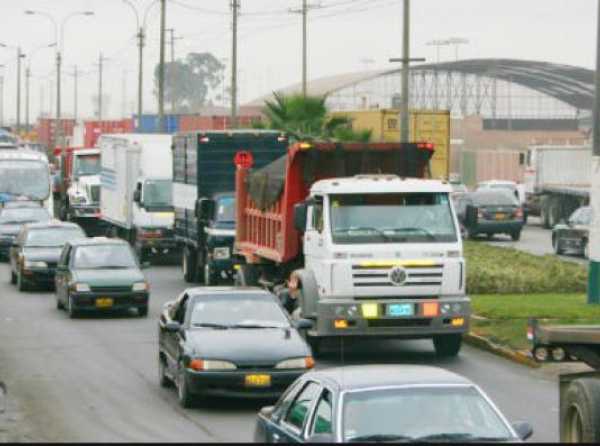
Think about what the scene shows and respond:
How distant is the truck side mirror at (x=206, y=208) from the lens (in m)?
39.4

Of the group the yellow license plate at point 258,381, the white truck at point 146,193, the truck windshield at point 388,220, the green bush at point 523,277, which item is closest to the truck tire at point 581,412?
the yellow license plate at point 258,381

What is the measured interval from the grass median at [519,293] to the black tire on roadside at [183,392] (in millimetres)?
7409

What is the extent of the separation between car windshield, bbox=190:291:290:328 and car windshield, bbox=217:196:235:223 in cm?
1575

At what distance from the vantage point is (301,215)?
26.2 metres

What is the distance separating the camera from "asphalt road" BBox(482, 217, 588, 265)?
177 ft

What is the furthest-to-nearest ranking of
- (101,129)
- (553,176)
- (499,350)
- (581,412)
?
(101,129) < (553,176) < (499,350) < (581,412)

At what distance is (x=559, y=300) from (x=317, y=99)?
21.0m

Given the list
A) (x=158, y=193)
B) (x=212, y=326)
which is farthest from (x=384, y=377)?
(x=158, y=193)

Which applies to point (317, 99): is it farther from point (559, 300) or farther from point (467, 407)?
point (467, 407)

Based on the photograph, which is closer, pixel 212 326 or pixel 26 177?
pixel 212 326

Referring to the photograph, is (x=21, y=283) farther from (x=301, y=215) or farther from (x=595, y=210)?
(x=301, y=215)

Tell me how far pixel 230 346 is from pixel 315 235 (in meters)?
4.96

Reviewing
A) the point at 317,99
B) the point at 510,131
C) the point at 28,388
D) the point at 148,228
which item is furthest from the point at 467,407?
the point at 510,131

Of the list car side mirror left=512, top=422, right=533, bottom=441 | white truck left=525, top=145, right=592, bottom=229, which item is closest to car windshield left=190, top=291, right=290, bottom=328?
car side mirror left=512, top=422, right=533, bottom=441
